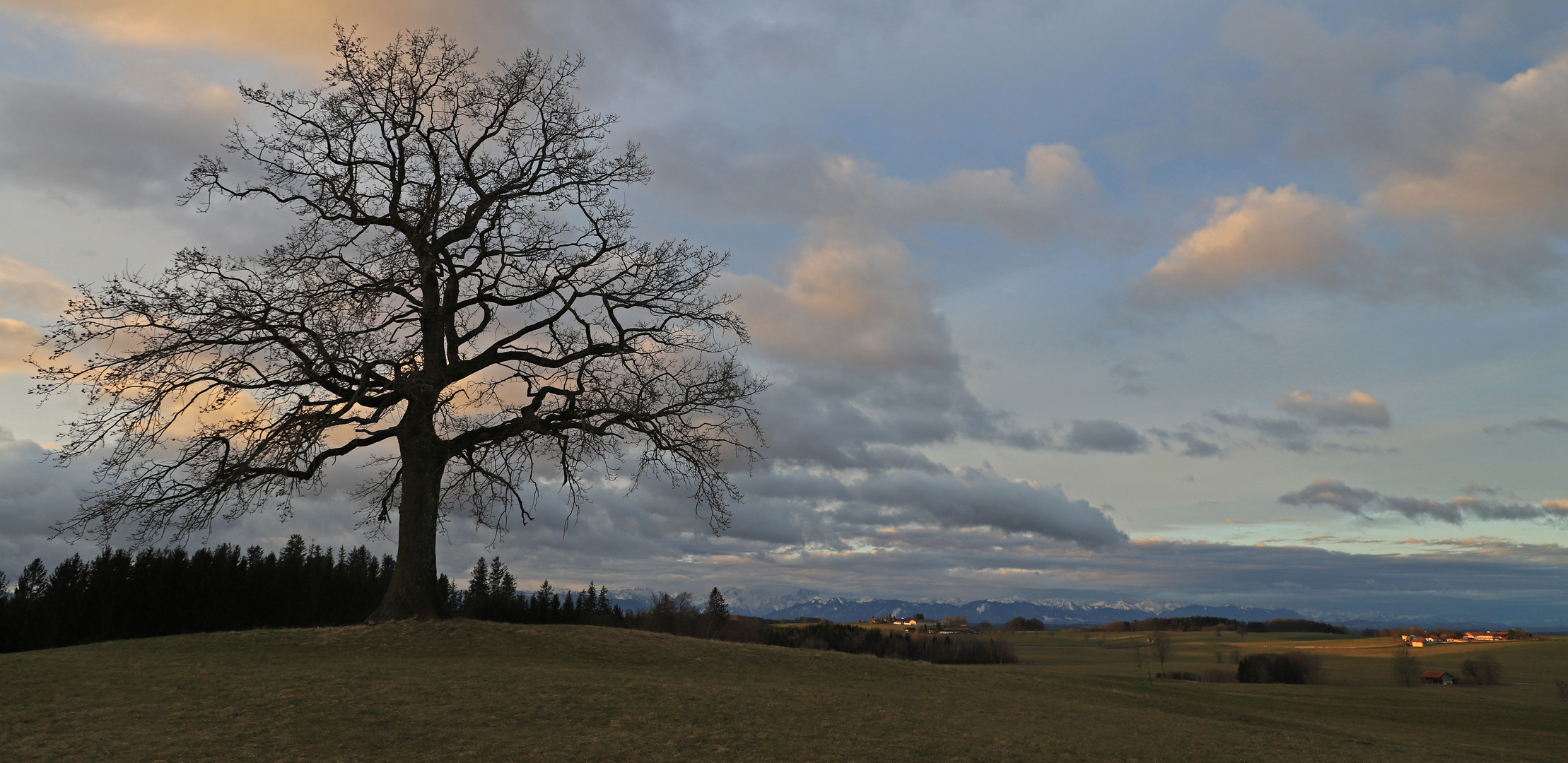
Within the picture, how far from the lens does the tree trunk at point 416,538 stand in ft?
67.8

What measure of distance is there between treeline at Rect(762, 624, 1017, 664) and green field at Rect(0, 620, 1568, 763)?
164ft

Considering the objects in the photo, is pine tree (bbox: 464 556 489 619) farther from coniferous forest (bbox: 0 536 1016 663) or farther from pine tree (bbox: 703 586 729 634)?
pine tree (bbox: 703 586 729 634)

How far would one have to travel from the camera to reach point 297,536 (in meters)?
79.7

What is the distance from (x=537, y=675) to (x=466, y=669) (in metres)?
1.49

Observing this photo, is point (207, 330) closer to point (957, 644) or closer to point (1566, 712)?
point (1566, 712)

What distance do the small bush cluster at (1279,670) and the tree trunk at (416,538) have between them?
81.0 m

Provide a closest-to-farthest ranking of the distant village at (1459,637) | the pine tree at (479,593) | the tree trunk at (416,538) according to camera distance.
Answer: the tree trunk at (416,538)
the pine tree at (479,593)
the distant village at (1459,637)

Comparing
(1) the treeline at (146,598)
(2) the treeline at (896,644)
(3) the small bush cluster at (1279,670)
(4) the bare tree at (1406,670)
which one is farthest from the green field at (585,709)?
(4) the bare tree at (1406,670)

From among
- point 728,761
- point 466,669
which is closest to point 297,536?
point 466,669

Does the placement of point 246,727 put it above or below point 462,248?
below

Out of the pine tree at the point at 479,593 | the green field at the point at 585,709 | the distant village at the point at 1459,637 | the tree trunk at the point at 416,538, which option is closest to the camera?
the green field at the point at 585,709

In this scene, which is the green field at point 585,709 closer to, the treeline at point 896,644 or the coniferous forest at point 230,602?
the coniferous forest at point 230,602

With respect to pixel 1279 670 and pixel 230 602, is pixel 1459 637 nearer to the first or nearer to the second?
pixel 1279 670

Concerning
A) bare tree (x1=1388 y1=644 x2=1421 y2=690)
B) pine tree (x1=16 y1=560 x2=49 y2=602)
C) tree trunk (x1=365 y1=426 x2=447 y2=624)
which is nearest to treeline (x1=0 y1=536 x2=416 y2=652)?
pine tree (x1=16 y1=560 x2=49 y2=602)
